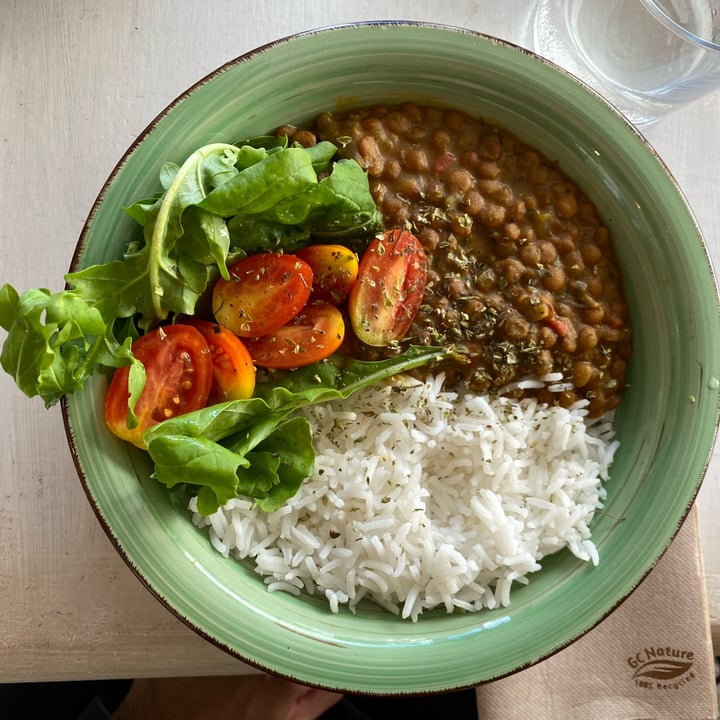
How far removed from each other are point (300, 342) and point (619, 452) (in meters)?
0.79

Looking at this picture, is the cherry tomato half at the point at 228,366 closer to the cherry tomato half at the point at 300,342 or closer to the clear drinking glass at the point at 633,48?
the cherry tomato half at the point at 300,342

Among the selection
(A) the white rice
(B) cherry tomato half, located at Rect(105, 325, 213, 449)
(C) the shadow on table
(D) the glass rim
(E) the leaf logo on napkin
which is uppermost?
(D) the glass rim

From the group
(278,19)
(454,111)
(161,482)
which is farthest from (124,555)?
(278,19)

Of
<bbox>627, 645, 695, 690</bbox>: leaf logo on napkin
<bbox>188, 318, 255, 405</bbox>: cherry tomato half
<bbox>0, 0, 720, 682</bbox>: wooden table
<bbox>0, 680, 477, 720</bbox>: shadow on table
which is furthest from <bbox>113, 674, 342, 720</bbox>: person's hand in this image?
<bbox>188, 318, 255, 405</bbox>: cherry tomato half

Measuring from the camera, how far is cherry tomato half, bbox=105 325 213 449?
155 centimetres

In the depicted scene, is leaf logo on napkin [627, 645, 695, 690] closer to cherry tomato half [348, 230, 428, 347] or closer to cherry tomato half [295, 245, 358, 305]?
cherry tomato half [348, 230, 428, 347]

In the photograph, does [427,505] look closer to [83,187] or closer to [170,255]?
[170,255]

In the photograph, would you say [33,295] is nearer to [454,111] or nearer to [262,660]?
[262,660]

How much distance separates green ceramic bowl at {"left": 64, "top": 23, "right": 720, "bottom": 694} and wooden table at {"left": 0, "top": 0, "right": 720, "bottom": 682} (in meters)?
0.28

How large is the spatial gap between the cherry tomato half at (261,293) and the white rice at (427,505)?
267 mm

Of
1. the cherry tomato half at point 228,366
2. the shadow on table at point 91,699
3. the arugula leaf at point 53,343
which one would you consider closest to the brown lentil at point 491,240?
the cherry tomato half at point 228,366

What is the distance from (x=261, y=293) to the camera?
64.1 inches

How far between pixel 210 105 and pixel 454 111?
0.56 m

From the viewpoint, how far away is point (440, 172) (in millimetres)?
1780
